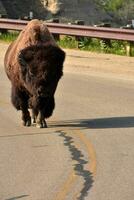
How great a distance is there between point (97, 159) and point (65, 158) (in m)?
0.44

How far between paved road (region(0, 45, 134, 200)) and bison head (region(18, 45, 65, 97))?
2.45ft

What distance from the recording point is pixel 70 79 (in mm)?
18859

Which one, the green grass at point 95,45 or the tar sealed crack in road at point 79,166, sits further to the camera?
the green grass at point 95,45

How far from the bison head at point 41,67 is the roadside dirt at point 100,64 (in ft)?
23.4

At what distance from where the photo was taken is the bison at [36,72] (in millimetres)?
11664

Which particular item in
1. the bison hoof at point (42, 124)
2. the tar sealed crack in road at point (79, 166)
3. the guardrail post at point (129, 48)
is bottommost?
the guardrail post at point (129, 48)

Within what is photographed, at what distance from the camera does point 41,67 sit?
11.6 meters

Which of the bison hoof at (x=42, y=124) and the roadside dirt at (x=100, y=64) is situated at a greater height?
the bison hoof at (x=42, y=124)

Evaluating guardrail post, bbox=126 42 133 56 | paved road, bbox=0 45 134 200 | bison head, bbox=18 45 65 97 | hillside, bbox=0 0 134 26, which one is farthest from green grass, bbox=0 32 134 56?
hillside, bbox=0 0 134 26

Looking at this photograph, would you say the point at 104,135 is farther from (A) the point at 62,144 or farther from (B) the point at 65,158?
(B) the point at 65,158

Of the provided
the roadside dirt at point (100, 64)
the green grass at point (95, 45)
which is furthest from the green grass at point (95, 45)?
the roadside dirt at point (100, 64)

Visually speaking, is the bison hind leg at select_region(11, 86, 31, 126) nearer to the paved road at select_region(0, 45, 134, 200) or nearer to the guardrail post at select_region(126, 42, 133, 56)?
the paved road at select_region(0, 45, 134, 200)

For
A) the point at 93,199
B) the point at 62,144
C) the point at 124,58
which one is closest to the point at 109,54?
the point at 124,58

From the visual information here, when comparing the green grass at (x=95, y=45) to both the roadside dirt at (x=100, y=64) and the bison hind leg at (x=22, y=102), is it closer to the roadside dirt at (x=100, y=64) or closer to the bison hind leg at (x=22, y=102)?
the roadside dirt at (x=100, y=64)
